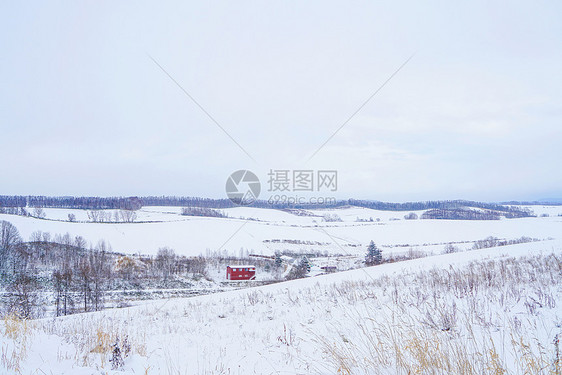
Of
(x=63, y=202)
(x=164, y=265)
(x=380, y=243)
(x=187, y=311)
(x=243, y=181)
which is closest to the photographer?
(x=187, y=311)

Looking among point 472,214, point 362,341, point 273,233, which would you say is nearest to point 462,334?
point 362,341

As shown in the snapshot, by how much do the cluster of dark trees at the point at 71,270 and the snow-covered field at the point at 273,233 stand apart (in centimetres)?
465

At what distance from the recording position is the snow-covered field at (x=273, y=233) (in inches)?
2301

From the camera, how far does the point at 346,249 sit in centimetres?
6028

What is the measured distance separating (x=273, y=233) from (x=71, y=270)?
145ft

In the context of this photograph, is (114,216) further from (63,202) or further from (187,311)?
(187,311)

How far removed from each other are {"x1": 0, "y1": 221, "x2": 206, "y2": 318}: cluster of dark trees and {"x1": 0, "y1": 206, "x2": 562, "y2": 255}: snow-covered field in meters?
4.65

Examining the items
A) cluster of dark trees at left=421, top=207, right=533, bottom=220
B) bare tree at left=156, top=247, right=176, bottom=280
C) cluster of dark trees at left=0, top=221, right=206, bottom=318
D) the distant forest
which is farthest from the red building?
cluster of dark trees at left=421, top=207, right=533, bottom=220

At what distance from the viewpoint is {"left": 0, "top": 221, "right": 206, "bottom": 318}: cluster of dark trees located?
27109mm

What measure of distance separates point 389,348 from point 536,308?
239cm

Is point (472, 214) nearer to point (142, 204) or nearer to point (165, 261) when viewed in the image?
point (165, 261)

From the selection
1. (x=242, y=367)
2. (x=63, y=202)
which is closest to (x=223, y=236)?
(x=242, y=367)

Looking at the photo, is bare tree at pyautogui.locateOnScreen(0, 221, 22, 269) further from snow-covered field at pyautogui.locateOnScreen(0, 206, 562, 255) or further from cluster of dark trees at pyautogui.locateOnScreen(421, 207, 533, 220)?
cluster of dark trees at pyautogui.locateOnScreen(421, 207, 533, 220)

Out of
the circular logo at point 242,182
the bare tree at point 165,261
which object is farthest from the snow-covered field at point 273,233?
the circular logo at point 242,182
